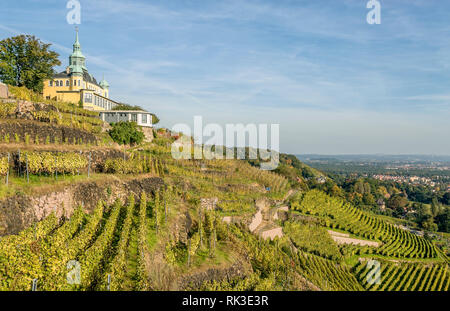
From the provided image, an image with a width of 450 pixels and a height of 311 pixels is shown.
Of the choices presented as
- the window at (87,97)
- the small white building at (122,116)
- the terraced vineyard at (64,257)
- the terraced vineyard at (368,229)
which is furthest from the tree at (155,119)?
the terraced vineyard at (64,257)

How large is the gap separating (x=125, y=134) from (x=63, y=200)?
16.1 m

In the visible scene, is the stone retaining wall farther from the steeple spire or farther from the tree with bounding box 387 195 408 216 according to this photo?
the tree with bounding box 387 195 408 216

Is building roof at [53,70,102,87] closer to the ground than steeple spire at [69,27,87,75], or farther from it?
closer to the ground

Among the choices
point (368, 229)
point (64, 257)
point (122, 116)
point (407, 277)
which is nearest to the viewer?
point (64, 257)

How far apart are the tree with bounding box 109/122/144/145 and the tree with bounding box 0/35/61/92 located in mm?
10036

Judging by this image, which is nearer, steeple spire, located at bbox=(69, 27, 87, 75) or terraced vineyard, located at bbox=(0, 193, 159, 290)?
terraced vineyard, located at bbox=(0, 193, 159, 290)

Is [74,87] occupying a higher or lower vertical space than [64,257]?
higher

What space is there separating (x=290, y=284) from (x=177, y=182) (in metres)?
11.8

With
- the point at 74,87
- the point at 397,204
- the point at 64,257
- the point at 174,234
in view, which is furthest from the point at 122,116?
the point at 397,204

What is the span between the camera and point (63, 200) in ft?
44.7

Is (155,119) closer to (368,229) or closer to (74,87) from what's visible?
(74,87)

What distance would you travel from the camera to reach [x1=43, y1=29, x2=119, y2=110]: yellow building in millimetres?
35125

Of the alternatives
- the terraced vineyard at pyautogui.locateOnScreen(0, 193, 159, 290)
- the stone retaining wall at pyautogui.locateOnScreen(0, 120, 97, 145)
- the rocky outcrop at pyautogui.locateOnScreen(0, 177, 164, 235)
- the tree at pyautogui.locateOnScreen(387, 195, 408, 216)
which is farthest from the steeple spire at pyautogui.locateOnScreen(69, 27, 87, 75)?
the tree at pyautogui.locateOnScreen(387, 195, 408, 216)

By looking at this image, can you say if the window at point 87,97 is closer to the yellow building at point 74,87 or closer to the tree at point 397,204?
the yellow building at point 74,87
